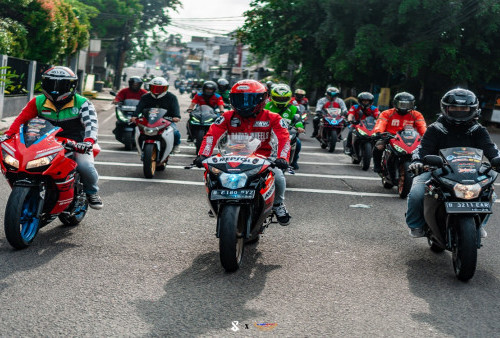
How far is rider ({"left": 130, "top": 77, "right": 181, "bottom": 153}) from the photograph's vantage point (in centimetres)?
1290

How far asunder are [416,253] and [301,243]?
1254 mm

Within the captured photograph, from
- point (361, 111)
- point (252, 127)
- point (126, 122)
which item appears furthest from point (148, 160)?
point (361, 111)

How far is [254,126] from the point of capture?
7.12 metres

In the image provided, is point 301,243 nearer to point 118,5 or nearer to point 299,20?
point 299,20

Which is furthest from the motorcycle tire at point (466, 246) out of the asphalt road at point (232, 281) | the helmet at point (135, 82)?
the helmet at point (135, 82)

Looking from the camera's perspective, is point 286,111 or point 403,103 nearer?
point 403,103

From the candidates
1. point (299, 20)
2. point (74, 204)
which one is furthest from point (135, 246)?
point (299, 20)

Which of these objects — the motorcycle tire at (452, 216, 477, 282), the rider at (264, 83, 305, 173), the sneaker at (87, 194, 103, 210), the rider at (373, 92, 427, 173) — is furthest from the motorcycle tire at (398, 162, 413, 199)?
the sneaker at (87, 194, 103, 210)

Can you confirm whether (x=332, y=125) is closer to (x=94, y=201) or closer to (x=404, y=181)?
(x=404, y=181)

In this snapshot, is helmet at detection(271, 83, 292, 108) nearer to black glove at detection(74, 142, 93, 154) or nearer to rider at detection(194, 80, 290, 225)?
rider at detection(194, 80, 290, 225)

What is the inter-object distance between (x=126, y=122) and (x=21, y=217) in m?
9.60

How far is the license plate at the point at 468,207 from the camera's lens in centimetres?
585

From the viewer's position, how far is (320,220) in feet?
29.2

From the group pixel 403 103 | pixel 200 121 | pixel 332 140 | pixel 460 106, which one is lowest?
pixel 332 140
